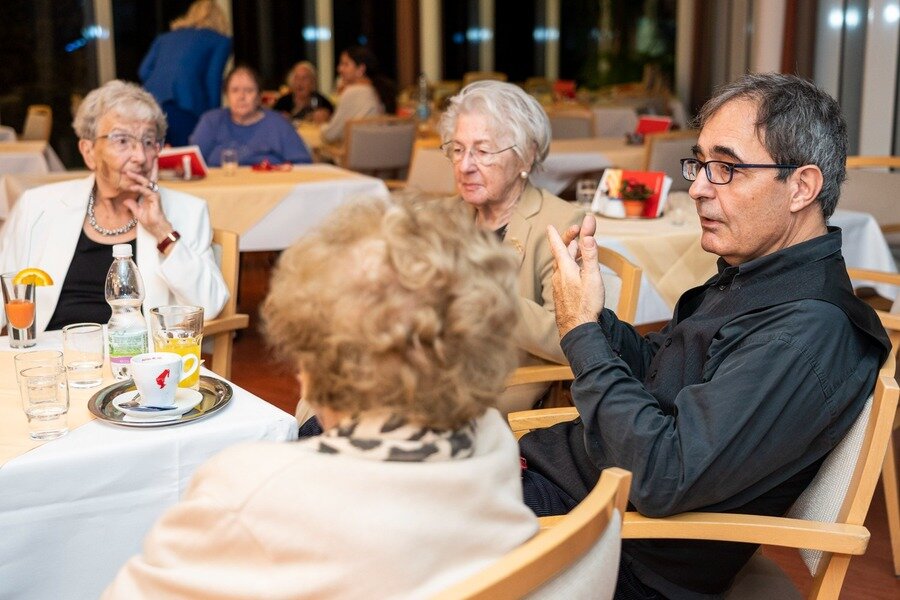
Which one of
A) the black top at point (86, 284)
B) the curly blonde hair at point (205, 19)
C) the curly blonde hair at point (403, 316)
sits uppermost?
the curly blonde hair at point (205, 19)

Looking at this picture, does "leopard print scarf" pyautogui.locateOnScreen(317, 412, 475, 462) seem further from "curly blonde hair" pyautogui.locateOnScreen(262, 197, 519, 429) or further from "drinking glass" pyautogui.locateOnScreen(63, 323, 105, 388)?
"drinking glass" pyautogui.locateOnScreen(63, 323, 105, 388)

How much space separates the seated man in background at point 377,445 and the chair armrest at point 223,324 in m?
1.57

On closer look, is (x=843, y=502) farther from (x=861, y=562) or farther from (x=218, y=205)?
(x=218, y=205)

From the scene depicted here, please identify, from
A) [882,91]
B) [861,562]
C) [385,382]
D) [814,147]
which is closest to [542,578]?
[385,382]

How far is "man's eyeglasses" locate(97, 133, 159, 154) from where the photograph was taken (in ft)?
8.89

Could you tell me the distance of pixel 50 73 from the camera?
10.2 meters

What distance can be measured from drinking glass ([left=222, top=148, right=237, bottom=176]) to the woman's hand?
2205 mm

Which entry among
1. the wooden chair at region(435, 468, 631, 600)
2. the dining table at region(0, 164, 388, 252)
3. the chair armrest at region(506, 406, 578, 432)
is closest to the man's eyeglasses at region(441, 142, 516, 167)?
the chair armrest at region(506, 406, 578, 432)

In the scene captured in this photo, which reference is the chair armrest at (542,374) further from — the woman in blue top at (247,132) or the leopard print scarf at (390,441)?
Result: the woman in blue top at (247,132)

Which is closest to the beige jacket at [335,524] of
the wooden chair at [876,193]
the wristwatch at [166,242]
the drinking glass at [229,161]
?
the wristwatch at [166,242]

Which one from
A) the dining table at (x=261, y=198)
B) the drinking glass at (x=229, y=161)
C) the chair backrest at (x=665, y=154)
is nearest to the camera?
the dining table at (x=261, y=198)

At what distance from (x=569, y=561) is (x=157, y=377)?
89 cm

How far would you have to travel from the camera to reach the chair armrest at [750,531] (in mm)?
1514

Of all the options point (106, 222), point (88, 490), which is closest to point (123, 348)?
point (88, 490)
